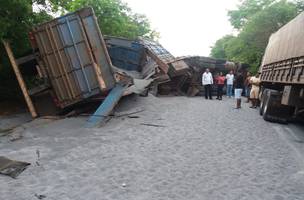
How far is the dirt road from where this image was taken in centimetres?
501

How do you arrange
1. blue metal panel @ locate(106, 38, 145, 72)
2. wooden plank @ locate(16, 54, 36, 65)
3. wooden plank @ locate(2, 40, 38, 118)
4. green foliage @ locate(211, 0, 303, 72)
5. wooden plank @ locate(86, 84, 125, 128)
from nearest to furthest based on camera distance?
wooden plank @ locate(86, 84, 125, 128) < wooden plank @ locate(2, 40, 38, 118) < wooden plank @ locate(16, 54, 36, 65) < blue metal panel @ locate(106, 38, 145, 72) < green foliage @ locate(211, 0, 303, 72)

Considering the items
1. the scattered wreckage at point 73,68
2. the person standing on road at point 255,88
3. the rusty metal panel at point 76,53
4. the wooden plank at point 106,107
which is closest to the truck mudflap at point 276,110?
the person standing on road at point 255,88

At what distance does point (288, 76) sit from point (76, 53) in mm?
5911

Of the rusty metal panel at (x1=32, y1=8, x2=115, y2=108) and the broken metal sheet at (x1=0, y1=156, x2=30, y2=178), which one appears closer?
the broken metal sheet at (x1=0, y1=156, x2=30, y2=178)

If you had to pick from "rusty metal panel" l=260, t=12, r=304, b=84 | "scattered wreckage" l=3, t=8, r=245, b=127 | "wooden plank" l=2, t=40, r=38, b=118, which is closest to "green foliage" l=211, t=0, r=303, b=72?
"rusty metal panel" l=260, t=12, r=304, b=84

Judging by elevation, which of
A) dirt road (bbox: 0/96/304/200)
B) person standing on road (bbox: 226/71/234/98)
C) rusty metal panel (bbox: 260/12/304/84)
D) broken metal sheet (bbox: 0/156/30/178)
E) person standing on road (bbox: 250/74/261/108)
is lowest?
person standing on road (bbox: 226/71/234/98)

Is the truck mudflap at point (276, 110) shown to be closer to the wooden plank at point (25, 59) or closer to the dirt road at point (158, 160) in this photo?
the dirt road at point (158, 160)

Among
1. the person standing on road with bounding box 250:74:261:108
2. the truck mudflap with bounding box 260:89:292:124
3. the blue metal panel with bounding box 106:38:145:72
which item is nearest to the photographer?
the truck mudflap with bounding box 260:89:292:124

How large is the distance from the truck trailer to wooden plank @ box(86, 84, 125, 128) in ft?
14.6

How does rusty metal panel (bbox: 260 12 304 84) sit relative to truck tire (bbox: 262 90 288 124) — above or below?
above

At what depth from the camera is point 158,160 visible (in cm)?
651

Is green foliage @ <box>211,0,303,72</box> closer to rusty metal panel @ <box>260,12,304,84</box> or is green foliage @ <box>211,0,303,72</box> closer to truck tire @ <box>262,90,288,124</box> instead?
rusty metal panel @ <box>260,12,304,84</box>

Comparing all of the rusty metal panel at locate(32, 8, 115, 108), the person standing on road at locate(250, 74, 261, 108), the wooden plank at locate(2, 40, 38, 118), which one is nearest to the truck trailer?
the person standing on road at locate(250, 74, 261, 108)

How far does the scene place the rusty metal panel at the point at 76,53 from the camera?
10.8 meters
